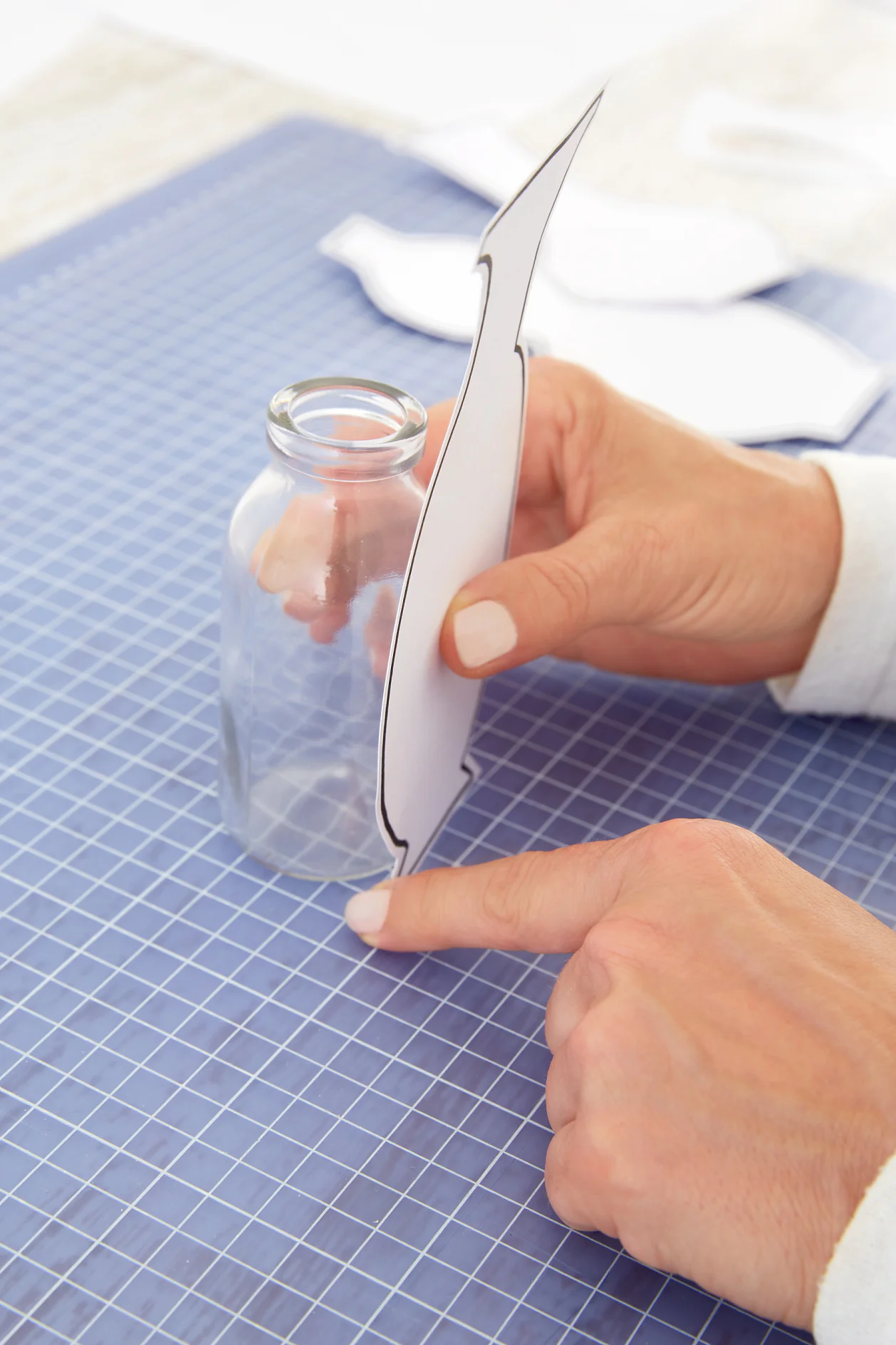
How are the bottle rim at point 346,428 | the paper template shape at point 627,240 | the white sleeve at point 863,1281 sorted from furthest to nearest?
the paper template shape at point 627,240, the bottle rim at point 346,428, the white sleeve at point 863,1281

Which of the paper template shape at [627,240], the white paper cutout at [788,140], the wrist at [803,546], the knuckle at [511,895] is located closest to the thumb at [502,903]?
the knuckle at [511,895]

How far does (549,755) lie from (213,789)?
19 centimetres

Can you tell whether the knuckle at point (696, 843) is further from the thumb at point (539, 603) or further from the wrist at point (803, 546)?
the wrist at point (803, 546)

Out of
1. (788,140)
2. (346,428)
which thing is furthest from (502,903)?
(788,140)

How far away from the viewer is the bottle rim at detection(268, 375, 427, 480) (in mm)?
603

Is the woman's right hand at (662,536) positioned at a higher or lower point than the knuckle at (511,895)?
higher

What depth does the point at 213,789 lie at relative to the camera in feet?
2.38

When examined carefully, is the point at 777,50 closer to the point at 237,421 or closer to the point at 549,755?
the point at 237,421

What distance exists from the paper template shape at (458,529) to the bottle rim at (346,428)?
0.04 metres

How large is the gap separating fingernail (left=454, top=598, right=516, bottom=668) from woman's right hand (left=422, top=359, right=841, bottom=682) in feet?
0.13

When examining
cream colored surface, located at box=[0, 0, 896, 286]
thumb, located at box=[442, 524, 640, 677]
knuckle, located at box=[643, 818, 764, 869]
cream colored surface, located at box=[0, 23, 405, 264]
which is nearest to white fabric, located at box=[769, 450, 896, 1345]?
thumb, located at box=[442, 524, 640, 677]

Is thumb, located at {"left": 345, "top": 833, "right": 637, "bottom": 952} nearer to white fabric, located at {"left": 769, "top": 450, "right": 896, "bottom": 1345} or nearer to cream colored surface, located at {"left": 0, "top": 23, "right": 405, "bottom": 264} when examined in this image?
white fabric, located at {"left": 769, "top": 450, "right": 896, "bottom": 1345}

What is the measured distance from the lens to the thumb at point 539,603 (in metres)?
0.64

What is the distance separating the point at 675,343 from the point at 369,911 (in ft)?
2.26
